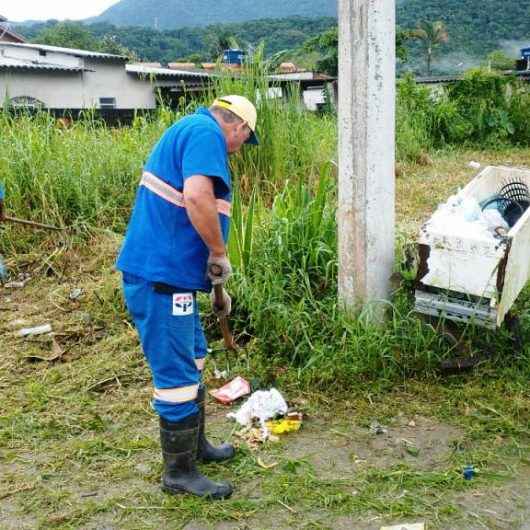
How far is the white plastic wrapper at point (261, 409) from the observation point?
11.8ft

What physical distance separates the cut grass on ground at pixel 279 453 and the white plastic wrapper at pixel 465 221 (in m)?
0.86

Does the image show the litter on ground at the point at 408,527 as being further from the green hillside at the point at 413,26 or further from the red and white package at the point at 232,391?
the green hillside at the point at 413,26

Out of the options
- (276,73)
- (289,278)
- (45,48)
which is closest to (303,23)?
(45,48)

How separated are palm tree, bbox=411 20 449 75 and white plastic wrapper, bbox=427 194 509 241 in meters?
52.0

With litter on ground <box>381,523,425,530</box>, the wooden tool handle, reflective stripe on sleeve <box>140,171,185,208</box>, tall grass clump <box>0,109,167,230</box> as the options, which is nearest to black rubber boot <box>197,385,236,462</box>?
the wooden tool handle

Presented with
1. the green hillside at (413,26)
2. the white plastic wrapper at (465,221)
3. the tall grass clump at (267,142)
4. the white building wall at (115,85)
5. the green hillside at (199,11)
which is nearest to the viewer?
the white plastic wrapper at (465,221)

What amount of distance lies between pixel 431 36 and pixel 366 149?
179 feet

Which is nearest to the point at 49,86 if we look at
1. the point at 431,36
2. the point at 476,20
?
the point at 476,20

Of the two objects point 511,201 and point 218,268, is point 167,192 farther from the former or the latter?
point 511,201

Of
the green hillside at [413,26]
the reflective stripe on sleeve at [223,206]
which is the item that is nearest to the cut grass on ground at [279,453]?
the reflective stripe on sleeve at [223,206]

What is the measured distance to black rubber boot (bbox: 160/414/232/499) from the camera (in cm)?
289

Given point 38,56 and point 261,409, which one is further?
point 38,56

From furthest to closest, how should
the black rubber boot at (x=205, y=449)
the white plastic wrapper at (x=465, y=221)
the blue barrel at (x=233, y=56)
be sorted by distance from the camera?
the blue barrel at (x=233, y=56) < the white plastic wrapper at (x=465, y=221) < the black rubber boot at (x=205, y=449)

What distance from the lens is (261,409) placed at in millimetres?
3627
